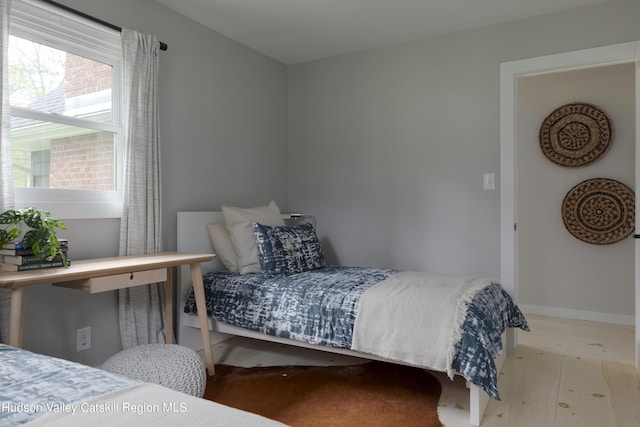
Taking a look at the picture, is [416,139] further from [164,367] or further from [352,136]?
[164,367]

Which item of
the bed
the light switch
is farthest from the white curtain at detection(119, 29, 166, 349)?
the light switch

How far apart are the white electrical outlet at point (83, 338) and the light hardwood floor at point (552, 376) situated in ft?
2.53

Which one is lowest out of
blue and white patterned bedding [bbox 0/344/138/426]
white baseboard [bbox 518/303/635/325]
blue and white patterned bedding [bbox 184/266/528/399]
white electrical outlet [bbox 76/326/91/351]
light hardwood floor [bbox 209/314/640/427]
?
light hardwood floor [bbox 209/314/640/427]

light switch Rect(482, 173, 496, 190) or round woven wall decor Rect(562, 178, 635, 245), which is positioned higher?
light switch Rect(482, 173, 496, 190)

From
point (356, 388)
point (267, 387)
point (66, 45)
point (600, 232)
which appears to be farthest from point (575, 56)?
point (66, 45)

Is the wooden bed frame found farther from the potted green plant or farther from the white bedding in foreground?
the white bedding in foreground

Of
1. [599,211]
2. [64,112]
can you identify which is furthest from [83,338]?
[599,211]

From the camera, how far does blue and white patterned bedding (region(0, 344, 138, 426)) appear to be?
74 cm

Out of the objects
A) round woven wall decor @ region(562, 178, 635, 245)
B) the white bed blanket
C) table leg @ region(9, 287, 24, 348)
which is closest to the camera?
table leg @ region(9, 287, 24, 348)

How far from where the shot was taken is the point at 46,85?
2328 mm

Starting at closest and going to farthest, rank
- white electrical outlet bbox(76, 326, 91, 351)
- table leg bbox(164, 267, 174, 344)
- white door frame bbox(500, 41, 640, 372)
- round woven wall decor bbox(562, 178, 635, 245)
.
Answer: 1. white electrical outlet bbox(76, 326, 91, 351)
2. table leg bbox(164, 267, 174, 344)
3. white door frame bbox(500, 41, 640, 372)
4. round woven wall decor bbox(562, 178, 635, 245)

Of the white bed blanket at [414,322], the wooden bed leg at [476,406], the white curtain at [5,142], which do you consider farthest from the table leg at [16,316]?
the wooden bed leg at [476,406]

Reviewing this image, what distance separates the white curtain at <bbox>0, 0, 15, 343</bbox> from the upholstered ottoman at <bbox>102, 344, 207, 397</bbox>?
1.81ft

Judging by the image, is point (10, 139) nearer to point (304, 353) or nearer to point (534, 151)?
point (304, 353)
